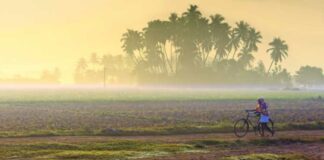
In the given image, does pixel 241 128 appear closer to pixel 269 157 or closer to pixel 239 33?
pixel 269 157

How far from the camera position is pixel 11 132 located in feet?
113

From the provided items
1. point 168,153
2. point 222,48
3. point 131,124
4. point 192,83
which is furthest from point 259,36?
point 168,153

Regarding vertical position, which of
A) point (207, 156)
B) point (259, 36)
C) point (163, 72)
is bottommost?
point (207, 156)

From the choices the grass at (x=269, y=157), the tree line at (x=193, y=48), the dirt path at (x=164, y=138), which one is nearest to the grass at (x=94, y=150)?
the dirt path at (x=164, y=138)

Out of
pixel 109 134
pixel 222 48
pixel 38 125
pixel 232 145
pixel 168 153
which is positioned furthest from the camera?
pixel 222 48

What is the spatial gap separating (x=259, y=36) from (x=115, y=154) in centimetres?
16665

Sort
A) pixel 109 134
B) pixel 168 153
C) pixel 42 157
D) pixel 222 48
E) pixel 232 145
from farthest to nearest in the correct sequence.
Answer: pixel 222 48
pixel 109 134
pixel 232 145
pixel 168 153
pixel 42 157

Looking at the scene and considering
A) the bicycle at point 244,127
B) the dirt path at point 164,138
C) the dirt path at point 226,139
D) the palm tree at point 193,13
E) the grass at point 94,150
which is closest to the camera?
the grass at point 94,150

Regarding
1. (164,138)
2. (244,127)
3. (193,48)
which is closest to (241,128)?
(244,127)

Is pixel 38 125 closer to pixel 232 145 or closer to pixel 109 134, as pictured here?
pixel 109 134

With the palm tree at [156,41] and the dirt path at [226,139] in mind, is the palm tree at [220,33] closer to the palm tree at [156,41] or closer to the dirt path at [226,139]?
the palm tree at [156,41]

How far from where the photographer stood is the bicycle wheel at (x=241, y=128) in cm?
3309

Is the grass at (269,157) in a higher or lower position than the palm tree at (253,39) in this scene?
lower

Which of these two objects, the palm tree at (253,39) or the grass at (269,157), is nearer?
the grass at (269,157)
